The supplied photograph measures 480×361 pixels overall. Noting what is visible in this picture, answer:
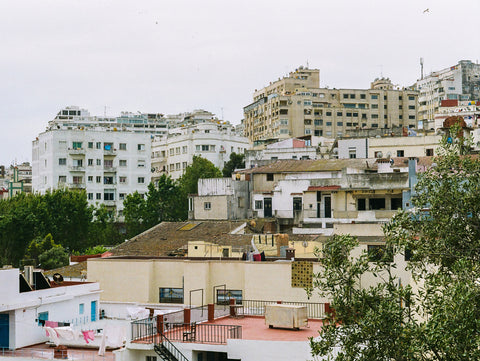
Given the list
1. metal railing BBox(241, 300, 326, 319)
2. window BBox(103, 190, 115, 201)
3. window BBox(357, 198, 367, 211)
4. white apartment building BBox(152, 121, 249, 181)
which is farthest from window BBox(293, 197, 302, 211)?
white apartment building BBox(152, 121, 249, 181)

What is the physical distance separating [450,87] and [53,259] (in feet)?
294

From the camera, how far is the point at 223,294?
31.5 meters

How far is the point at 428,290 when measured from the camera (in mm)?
16016

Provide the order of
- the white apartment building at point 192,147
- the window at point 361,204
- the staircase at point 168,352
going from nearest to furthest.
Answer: the staircase at point 168,352, the window at point 361,204, the white apartment building at point 192,147

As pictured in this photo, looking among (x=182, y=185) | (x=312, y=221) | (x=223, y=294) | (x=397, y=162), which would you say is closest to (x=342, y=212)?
(x=312, y=221)

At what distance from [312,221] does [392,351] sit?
39068mm

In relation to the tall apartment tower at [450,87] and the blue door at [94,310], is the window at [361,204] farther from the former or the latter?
the tall apartment tower at [450,87]

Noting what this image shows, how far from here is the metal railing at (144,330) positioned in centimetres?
2336

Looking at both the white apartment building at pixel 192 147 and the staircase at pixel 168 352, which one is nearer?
the staircase at pixel 168 352

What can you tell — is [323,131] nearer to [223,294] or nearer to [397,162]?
[397,162]

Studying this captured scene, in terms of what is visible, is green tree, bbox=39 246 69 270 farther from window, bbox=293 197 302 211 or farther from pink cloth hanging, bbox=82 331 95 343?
pink cloth hanging, bbox=82 331 95 343

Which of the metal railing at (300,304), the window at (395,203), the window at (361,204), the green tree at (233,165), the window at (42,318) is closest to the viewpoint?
the window at (42,318)

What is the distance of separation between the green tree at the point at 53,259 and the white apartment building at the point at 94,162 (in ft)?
87.1

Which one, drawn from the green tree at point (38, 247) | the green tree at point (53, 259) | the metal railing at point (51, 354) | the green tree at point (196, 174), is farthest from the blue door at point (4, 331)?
the green tree at point (196, 174)
